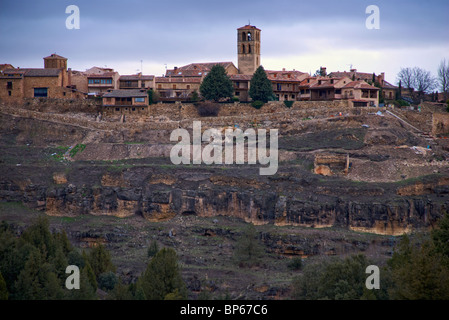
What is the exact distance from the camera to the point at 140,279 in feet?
188

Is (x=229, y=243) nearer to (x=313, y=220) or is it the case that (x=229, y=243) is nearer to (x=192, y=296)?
(x=313, y=220)

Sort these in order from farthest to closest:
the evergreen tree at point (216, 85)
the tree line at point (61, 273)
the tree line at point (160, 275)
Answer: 1. the evergreen tree at point (216, 85)
2. the tree line at point (61, 273)
3. the tree line at point (160, 275)

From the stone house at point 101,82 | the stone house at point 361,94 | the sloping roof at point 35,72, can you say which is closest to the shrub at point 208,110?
the stone house at point 101,82

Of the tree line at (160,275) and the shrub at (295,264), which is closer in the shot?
the tree line at (160,275)

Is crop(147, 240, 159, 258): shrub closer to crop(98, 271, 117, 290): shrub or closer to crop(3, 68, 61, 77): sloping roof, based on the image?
crop(98, 271, 117, 290): shrub

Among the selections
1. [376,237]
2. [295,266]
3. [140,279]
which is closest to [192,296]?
[140,279]

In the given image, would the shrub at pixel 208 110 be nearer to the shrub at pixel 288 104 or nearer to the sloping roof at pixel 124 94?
the sloping roof at pixel 124 94

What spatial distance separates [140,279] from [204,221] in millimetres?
21426

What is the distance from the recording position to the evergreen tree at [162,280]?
2172 inches

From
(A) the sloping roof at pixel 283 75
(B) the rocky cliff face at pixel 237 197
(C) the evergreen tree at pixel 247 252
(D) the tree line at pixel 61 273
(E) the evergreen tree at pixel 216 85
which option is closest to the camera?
(D) the tree line at pixel 61 273

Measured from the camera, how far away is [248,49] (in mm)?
107562

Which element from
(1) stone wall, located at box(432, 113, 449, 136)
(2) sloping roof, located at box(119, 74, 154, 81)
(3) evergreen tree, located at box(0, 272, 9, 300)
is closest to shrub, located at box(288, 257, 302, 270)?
(3) evergreen tree, located at box(0, 272, 9, 300)

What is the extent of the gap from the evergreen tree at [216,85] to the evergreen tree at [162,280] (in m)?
42.8
